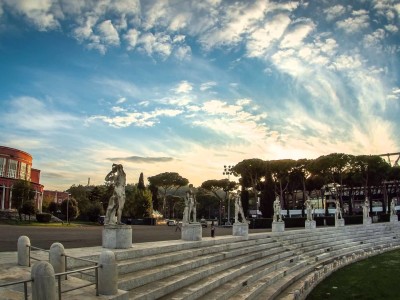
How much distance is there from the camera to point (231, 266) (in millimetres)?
13203

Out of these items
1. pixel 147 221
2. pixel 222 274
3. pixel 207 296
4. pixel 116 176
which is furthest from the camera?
pixel 147 221

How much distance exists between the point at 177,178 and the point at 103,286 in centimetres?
7374

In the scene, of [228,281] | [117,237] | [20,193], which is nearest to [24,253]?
[117,237]

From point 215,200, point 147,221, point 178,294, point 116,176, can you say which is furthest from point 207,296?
point 215,200

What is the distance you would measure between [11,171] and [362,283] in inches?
2259

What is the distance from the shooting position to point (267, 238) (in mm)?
20219

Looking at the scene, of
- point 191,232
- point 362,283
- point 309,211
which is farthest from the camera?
point 309,211

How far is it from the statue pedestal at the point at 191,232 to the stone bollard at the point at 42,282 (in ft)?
33.8

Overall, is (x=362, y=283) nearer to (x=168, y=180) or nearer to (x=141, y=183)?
(x=141, y=183)

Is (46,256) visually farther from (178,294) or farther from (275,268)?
(275,268)

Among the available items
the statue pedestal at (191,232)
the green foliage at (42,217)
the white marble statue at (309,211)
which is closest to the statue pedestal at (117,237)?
the statue pedestal at (191,232)

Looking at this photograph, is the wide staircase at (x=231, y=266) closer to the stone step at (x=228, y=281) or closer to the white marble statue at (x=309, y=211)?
the stone step at (x=228, y=281)

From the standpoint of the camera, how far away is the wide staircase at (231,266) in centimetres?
878

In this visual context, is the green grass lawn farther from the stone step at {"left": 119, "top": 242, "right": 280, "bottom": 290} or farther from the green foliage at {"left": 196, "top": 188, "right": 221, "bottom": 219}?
the green foliage at {"left": 196, "top": 188, "right": 221, "bottom": 219}
